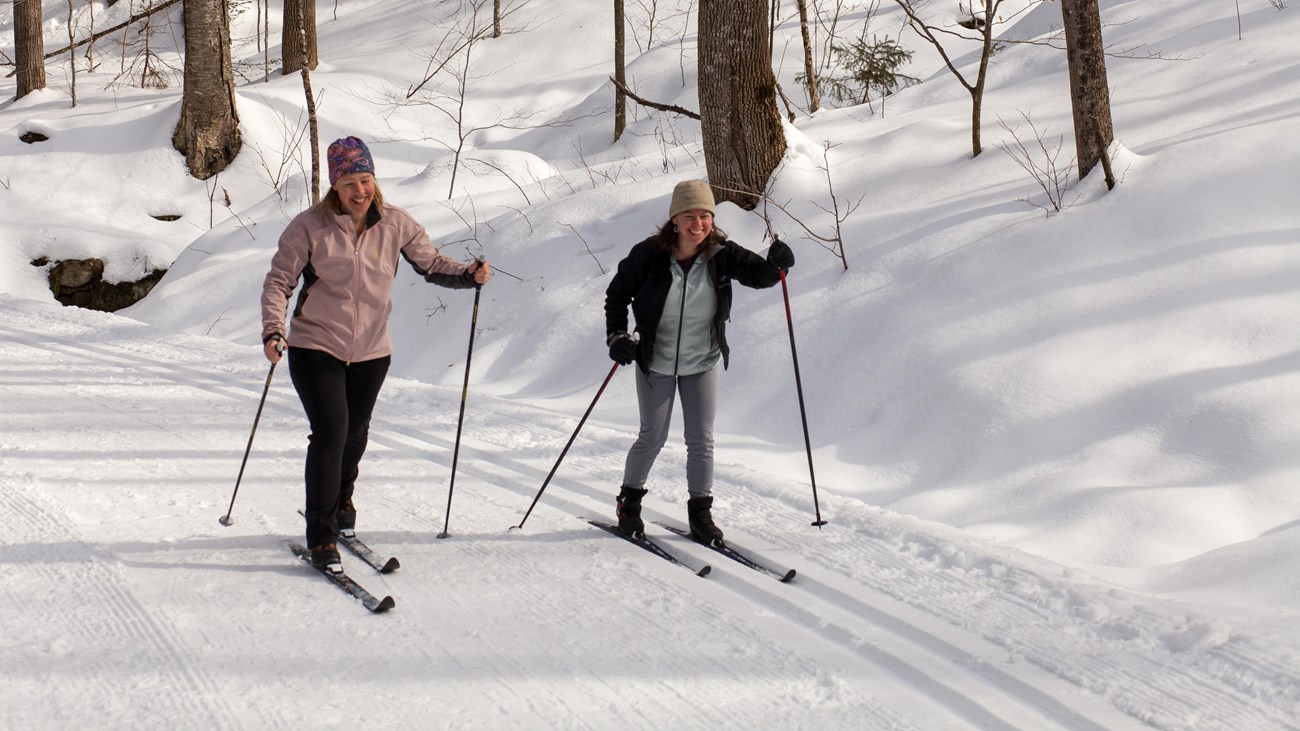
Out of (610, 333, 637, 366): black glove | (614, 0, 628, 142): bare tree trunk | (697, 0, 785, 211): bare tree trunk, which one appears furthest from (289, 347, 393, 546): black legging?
(614, 0, 628, 142): bare tree trunk

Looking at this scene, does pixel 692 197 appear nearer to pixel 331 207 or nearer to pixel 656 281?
pixel 656 281

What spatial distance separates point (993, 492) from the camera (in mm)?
5582

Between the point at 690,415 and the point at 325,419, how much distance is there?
161cm

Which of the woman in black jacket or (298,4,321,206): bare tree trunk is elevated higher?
(298,4,321,206): bare tree trunk

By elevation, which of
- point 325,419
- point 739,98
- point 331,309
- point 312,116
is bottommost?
point 325,419

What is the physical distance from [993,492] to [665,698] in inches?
107

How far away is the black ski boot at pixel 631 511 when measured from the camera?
5047 millimetres

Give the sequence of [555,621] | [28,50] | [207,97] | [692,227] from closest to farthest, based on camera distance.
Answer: [555,621] < [692,227] < [207,97] < [28,50]

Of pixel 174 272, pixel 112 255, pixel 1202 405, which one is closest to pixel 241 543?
pixel 1202 405

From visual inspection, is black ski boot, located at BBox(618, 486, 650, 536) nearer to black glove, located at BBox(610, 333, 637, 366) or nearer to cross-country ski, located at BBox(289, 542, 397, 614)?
black glove, located at BBox(610, 333, 637, 366)

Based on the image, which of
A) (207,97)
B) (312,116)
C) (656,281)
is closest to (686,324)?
(656,281)

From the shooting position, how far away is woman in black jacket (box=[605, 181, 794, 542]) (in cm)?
470

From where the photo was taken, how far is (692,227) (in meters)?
4.67

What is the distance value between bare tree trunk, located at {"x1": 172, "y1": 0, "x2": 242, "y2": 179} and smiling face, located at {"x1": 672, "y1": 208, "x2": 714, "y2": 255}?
13.4m
